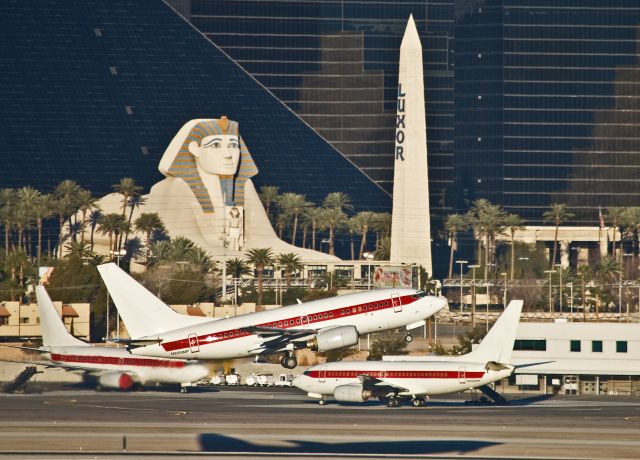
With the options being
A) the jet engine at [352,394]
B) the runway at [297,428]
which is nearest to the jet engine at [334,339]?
the jet engine at [352,394]

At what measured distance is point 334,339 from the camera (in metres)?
107

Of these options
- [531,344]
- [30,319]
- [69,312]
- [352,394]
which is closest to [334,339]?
[352,394]

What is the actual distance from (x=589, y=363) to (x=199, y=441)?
63370 mm

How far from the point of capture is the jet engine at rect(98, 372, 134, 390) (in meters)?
103

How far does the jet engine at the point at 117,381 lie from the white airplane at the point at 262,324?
2.39 meters

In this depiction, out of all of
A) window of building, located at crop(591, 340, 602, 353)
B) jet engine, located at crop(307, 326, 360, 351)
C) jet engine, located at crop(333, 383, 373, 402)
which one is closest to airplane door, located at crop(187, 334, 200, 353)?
jet engine, located at crop(307, 326, 360, 351)

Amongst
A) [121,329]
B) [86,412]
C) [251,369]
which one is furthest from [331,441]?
[121,329]

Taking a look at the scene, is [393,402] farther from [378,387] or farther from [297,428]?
[297,428]

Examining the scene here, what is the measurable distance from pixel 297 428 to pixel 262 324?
54.3ft

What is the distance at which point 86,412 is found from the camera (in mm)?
103562

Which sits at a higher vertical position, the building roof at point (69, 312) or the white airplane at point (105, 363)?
the building roof at point (69, 312)

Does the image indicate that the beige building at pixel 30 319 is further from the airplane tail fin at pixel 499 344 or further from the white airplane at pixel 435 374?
the airplane tail fin at pixel 499 344

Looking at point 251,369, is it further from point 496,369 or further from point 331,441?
point 331,441

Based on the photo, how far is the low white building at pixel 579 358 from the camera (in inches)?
5546
